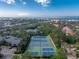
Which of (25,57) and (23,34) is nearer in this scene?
(25,57)

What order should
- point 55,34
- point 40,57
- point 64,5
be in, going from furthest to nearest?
point 55,34, point 64,5, point 40,57

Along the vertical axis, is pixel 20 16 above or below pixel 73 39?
above

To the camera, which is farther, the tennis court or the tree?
the tree

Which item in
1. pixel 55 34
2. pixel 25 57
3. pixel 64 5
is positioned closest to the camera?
pixel 25 57

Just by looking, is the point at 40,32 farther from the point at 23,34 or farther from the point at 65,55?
the point at 65,55

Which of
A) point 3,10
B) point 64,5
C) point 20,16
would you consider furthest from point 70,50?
point 3,10

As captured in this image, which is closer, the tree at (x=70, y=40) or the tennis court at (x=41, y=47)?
the tennis court at (x=41, y=47)

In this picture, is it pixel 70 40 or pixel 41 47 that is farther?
pixel 70 40

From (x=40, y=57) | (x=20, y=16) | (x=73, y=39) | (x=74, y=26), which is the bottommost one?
(x=40, y=57)

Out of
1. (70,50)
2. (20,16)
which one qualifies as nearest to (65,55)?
(70,50)

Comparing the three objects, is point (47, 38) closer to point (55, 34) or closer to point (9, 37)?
point (55, 34)
